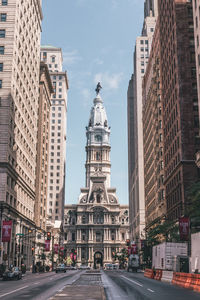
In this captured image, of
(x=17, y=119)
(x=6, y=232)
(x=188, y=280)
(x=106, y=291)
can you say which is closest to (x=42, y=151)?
(x=17, y=119)

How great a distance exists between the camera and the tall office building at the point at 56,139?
168250 mm

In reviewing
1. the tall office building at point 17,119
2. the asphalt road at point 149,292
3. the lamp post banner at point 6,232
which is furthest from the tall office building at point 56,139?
the asphalt road at point 149,292

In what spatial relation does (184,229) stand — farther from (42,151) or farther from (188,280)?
(42,151)

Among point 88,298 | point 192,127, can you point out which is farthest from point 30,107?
point 88,298

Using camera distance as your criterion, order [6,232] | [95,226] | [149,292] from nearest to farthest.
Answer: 1. [149,292]
2. [6,232]
3. [95,226]

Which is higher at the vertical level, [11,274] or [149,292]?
[149,292]

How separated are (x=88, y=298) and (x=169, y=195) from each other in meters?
59.8

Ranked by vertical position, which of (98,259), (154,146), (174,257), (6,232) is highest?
(154,146)

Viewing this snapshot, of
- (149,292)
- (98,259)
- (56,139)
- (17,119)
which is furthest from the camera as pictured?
(98,259)

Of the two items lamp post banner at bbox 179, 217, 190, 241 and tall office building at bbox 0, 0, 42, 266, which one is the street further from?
tall office building at bbox 0, 0, 42, 266

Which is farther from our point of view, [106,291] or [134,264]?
[134,264]

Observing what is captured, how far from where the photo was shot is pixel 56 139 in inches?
6978

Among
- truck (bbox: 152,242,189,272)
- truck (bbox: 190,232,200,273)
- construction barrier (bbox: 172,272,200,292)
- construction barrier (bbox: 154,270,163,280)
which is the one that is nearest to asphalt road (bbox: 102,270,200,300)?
→ construction barrier (bbox: 172,272,200,292)

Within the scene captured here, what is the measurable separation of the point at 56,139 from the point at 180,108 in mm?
111142
